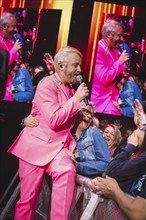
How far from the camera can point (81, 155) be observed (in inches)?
107

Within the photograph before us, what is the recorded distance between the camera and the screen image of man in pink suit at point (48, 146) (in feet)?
7.37

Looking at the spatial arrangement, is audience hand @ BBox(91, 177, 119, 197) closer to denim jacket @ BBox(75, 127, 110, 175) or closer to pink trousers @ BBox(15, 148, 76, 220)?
pink trousers @ BBox(15, 148, 76, 220)

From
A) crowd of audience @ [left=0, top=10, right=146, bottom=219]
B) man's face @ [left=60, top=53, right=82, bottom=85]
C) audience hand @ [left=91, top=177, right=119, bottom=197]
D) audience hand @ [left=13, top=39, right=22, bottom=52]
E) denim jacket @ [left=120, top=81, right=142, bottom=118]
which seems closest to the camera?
audience hand @ [left=91, top=177, right=119, bottom=197]

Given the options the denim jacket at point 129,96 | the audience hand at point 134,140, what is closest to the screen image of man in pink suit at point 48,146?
the audience hand at point 134,140

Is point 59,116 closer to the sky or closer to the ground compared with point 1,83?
closer to the ground

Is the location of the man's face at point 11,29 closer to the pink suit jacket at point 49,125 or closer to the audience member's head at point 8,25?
the audience member's head at point 8,25

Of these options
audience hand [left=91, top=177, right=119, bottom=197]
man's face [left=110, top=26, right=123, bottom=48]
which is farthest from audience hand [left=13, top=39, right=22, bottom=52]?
audience hand [left=91, top=177, right=119, bottom=197]

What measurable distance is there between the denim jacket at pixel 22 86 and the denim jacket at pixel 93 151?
861 mm

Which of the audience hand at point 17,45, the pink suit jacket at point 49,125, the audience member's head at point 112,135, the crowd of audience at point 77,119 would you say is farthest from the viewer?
the audience hand at point 17,45

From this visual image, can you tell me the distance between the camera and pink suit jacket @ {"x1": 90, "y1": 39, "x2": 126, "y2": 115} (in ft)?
11.0

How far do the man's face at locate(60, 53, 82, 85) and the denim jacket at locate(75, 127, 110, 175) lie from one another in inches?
20.3

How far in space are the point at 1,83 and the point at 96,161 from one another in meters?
1.02

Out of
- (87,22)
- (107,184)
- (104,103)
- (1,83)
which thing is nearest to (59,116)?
(1,83)

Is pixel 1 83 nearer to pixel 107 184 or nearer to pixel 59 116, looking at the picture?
pixel 59 116
